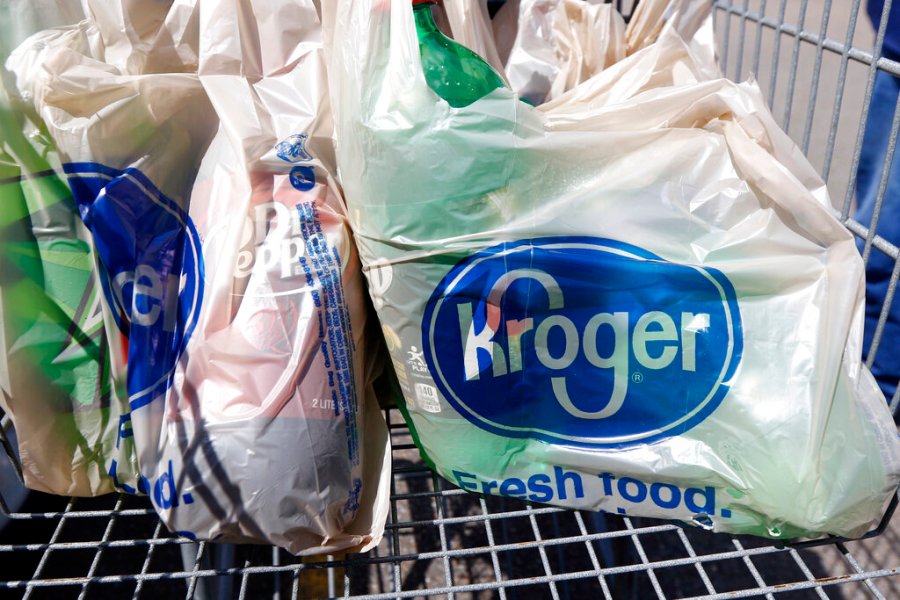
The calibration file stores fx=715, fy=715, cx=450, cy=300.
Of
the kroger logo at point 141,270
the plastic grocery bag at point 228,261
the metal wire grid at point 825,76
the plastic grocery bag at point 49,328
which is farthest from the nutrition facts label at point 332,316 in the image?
the metal wire grid at point 825,76

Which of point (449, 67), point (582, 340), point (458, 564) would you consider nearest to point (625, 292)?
point (582, 340)

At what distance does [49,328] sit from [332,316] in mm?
359

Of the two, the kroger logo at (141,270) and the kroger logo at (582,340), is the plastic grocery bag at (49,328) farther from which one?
the kroger logo at (582,340)

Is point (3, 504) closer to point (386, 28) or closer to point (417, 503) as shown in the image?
point (386, 28)

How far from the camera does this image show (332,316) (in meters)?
0.84

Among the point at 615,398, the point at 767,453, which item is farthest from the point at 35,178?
the point at 767,453

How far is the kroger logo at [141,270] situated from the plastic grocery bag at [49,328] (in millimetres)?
49

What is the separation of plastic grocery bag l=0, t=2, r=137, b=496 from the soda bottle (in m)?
0.47

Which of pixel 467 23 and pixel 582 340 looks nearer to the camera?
pixel 582 340

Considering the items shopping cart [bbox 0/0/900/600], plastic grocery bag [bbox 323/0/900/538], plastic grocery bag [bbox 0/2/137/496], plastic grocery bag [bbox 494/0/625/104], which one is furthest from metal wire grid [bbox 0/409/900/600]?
plastic grocery bag [bbox 494/0/625/104]

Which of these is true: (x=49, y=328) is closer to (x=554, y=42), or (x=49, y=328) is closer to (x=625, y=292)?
(x=625, y=292)

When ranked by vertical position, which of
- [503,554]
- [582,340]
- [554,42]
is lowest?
[503,554]

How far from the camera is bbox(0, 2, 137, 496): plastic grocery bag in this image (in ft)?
2.81

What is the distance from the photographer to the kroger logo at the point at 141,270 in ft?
2.75
